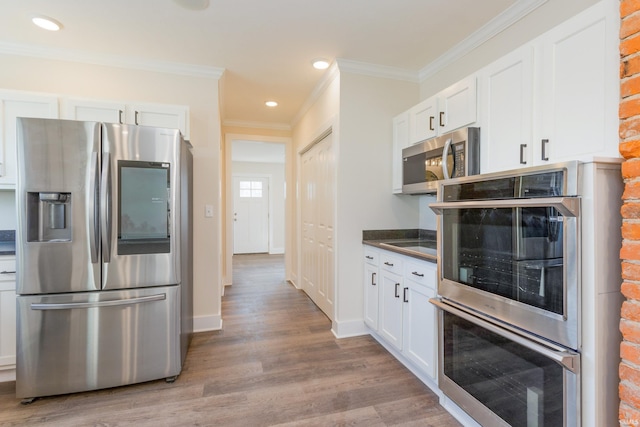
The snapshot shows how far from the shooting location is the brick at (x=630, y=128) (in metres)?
1.10

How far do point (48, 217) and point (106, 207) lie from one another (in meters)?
0.36

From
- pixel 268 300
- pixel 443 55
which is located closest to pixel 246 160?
pixel 268 300

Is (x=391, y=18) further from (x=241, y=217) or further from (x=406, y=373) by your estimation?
(x=241, y=217)

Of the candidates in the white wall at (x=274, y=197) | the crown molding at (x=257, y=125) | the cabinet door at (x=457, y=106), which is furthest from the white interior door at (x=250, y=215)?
the cabinet door at (x=457, y=106)

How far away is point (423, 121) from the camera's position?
98.2 inches

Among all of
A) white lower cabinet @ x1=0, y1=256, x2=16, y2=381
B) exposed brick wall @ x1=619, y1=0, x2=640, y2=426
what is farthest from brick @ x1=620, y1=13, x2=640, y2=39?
white lower cabinet @ x1=0, y1=256, x2=16, y2=381

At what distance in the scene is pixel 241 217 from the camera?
798cm

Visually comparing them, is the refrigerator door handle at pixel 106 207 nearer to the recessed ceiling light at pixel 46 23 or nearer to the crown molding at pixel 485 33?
the recessed ceiling light at pixel 46 23

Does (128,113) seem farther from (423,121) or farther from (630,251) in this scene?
(630,251)

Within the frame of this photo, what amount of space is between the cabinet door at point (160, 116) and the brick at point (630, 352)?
293 centimetres

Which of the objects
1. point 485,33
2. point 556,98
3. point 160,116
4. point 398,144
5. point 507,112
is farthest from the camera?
point 398,144

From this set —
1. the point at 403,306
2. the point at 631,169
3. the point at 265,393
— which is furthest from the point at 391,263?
the point at 631,169

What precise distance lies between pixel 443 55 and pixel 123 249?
9.83ft

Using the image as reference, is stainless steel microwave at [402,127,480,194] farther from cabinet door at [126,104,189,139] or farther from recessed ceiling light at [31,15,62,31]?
recessed ceiling light at [31,15,62,31]
